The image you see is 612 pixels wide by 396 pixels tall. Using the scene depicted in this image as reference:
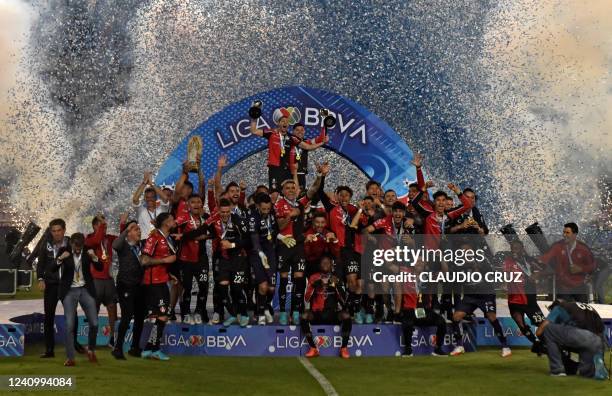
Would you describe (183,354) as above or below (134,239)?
below

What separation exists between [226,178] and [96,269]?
2932 cm

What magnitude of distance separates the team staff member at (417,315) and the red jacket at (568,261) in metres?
1.67

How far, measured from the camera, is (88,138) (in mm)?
58625

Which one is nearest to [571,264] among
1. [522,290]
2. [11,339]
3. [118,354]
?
[522,290]

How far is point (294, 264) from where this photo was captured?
12.5 m

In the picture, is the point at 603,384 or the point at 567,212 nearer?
the point at 603,384

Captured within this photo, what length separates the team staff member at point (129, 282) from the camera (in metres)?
11.8

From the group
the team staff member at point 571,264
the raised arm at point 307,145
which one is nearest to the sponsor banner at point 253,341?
the raised arm at point 307,145

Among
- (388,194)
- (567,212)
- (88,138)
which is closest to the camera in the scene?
(388,194)

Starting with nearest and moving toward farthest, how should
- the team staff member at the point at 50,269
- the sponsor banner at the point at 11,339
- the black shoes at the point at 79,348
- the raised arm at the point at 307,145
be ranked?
the team staff member at the point at 50,269 → the sponsor banner at the point at 11,339 → the black shoes at the point at 79,348 → the raised arm at the point at 307,145

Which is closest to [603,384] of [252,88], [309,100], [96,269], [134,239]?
[134,239]

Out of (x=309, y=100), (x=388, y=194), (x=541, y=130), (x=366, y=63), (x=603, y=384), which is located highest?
(x=366, y=63)

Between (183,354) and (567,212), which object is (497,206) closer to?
(567,212)

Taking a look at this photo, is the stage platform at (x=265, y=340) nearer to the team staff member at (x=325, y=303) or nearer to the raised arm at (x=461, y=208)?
the team staff member at (x=325, y=303)
